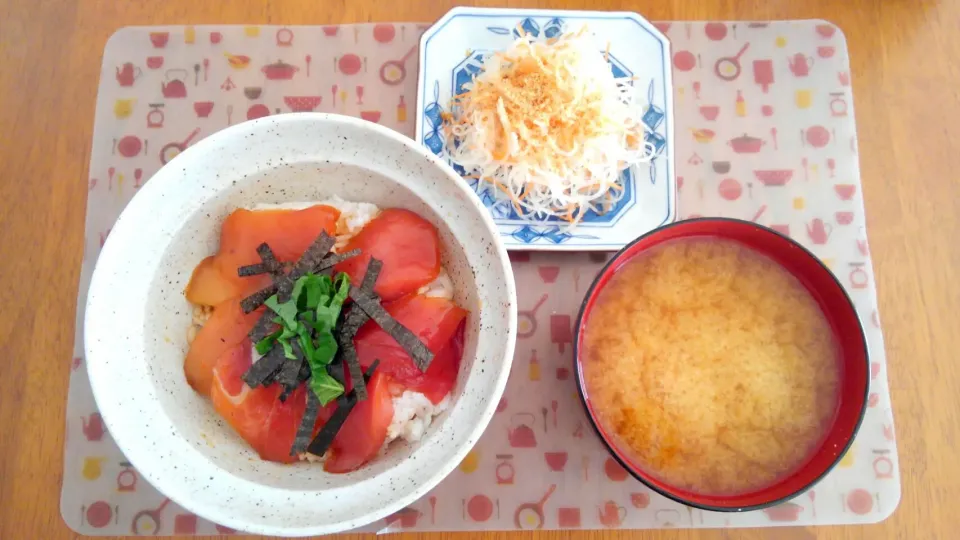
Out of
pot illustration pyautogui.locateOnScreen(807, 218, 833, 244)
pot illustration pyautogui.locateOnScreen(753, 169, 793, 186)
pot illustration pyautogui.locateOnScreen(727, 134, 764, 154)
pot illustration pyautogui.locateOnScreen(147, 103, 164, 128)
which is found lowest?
pot illustration pyautogui.locateOnScreen(807, 218, 833, 244)

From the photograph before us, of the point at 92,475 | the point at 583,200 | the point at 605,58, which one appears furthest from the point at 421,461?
the point at 605,58

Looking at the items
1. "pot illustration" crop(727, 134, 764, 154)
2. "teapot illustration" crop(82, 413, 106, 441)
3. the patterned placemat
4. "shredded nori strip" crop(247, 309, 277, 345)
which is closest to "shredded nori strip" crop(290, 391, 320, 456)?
"shredded nori strip" crop(247, 309, 277, 345)

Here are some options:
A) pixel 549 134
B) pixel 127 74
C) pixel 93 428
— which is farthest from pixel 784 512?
pixel 127 74

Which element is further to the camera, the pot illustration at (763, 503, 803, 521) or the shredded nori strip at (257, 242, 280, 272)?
the pot illustration at (763, 503, 803, 521)

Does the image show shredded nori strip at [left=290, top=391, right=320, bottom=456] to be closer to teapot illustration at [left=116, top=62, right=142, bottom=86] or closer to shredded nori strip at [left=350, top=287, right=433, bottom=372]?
shredded nori strip at [left=350, top=287, right=433, bottom=372]

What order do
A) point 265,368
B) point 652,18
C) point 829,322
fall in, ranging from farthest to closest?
Answer: point 652,18, point 829,322, point 265,368

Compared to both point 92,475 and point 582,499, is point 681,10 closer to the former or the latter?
point 582,499

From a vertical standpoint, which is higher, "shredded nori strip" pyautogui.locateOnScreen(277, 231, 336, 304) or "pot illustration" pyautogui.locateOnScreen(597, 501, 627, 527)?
"shredded nori strip" pyautogui.locateOnScreen(277, 231, 336, 304)

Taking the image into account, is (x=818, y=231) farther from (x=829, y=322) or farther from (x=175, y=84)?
(x=175, y=84)
